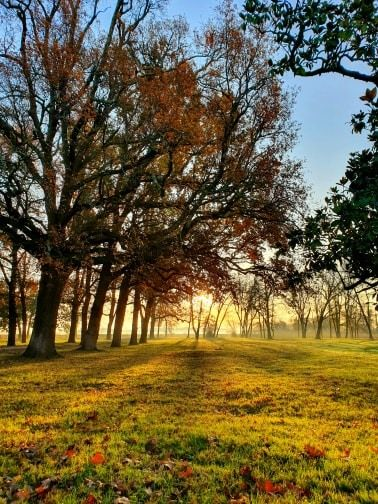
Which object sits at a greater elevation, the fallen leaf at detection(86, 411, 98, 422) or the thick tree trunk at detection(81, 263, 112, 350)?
the thick tree trunk at detection(81, 263, 112, 350)

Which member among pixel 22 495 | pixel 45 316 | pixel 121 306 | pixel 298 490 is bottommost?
pixel 22 495

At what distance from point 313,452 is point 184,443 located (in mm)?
2110

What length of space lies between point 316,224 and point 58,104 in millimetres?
16633

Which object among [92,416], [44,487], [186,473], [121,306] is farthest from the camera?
[121,306]

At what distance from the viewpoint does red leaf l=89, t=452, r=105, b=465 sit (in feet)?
18.6

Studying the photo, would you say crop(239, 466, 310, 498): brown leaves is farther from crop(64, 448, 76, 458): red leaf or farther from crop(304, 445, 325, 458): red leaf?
crop(64, 448, 76, 458): red leaf

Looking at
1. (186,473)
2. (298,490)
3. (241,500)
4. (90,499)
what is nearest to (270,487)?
(298,490)

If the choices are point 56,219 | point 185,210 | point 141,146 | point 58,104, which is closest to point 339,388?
point 185,210

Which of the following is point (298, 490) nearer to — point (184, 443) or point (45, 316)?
point (184, 443)

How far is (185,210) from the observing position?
1786cm

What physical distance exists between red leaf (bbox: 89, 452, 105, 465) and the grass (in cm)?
6

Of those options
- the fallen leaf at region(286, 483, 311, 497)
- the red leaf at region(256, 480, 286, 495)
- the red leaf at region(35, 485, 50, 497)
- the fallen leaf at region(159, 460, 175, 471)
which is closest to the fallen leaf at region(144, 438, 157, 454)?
the fallen leaf at region(159, 460, 175, 471)

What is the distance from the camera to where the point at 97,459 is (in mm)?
5719

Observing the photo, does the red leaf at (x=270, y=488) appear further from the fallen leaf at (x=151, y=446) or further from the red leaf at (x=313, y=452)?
the fallen leaf at (x=151, y=446)
